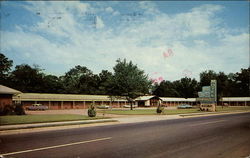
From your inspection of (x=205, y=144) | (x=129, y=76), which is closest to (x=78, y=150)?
(x=205, y=144)

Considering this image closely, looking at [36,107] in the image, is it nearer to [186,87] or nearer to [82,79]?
[82,79]

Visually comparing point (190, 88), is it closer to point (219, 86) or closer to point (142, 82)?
point (219, 86)

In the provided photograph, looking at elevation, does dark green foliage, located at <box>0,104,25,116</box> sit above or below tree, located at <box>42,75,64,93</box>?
below

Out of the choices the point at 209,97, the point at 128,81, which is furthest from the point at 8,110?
the point at 209,97

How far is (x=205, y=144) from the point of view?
28.0 ft

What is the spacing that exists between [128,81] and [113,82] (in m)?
3.92

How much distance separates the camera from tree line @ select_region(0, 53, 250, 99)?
45531mm

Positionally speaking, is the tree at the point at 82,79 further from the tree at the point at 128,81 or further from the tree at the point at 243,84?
the tree at the point at 243,84

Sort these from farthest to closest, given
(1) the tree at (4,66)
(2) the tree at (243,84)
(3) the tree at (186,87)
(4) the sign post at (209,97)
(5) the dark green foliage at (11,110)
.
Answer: (3) the tree at (186,87)
(2) the tree at (243,84)
(1) the tree at (4,66)
(4) the sign post at (209,97)
(5) the dark green foliage at (11,110)

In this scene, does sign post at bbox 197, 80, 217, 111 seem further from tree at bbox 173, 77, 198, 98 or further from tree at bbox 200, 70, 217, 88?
tree at bbox 173, 77, 198, 98

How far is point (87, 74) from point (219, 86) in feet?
235

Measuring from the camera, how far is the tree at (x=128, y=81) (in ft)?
147

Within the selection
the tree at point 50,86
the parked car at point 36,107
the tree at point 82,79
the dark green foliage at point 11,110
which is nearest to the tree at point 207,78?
the tree at point 82,79

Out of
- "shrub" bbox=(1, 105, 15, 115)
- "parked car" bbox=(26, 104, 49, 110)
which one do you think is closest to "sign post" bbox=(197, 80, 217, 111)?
"shrub" bbox=(1, 105, 15, 115)
